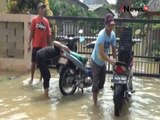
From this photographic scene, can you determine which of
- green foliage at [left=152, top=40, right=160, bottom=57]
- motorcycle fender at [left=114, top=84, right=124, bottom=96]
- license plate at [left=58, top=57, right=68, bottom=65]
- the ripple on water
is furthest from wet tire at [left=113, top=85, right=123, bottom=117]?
green foliage at [left=152, top=40, right=160, bottom=57]

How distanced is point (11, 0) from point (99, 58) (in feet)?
16.2

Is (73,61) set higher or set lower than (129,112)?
higher

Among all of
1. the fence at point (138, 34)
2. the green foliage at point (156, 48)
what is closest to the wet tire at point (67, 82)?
the fence at point (138, 34)

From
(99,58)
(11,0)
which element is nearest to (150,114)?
(99,58)

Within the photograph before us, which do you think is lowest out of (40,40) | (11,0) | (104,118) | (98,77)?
(104,118)

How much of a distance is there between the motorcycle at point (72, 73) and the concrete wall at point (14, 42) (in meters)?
2.75

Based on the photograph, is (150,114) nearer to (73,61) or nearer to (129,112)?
(129,112)

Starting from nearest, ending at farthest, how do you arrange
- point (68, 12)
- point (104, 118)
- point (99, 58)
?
point (104, 118) → point (99, 58) → point (68, 12)

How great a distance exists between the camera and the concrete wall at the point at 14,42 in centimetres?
1047

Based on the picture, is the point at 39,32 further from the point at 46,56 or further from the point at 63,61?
the point at 63,61

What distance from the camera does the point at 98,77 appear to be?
7207mm

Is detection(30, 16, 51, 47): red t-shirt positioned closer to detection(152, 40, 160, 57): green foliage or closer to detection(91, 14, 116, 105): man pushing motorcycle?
detection(91, 14, 116, 105): man pushing motorcycle

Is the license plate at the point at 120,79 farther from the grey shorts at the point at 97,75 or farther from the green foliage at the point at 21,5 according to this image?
the green foliage at the point at 21,5

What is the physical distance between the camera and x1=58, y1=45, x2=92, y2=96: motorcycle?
25.4ft
